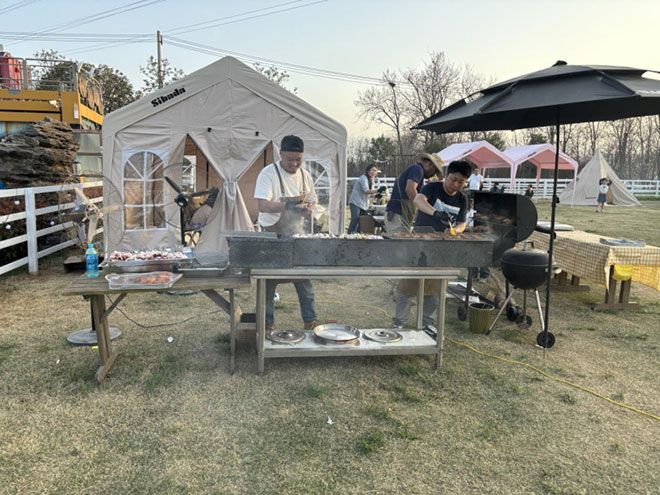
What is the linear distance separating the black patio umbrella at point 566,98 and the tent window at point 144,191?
4.88 metres

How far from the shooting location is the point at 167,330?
454cm

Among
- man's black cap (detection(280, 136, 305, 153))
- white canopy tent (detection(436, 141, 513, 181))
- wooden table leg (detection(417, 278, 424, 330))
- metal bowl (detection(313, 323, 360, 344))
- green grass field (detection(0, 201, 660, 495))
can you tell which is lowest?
green grass field (detection(0, 201, 660, 495))

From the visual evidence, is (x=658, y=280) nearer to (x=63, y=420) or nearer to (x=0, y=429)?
(x=63, y=420)

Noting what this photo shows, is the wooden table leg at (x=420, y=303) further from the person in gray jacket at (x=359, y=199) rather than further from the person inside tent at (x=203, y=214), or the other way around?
the person in gray jacket at (x=359, y=199)

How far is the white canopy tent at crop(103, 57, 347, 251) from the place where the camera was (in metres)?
7.01

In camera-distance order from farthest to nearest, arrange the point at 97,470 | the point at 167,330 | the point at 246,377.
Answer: the point at 167,330, the point at 246,377, the point at 97,470

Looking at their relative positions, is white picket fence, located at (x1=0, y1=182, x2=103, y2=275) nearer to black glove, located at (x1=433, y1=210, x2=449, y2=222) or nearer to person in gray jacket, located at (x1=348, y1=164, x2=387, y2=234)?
black glove, located at (x1=433, y1=210, x2=449, y2=222)

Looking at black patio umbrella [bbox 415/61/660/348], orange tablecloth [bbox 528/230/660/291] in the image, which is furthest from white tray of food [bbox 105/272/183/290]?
orange tablecloth [bbox 528/230/660/291]

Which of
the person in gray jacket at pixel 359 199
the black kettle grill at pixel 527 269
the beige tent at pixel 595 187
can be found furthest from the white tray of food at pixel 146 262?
the beige tent at pixel 595 187

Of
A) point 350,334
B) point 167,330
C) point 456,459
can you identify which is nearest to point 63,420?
point 167,330

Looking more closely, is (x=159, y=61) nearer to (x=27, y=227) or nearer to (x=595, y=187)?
(x=27, y=227)

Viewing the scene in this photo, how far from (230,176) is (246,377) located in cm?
449

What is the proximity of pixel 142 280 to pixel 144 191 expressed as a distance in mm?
4752

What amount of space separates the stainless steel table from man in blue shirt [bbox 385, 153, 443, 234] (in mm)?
1865
